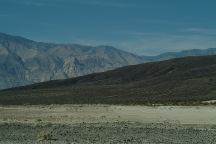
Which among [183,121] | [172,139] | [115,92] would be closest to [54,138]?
[172,139]

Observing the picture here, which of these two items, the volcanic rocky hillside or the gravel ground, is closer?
the gravel ground

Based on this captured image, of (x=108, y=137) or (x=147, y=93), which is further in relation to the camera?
(x=147, y=93)

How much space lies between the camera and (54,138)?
31047mm

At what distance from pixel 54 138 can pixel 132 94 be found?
314 feet

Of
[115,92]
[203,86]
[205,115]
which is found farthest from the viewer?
[115,92]

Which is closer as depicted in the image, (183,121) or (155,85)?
(183,121)

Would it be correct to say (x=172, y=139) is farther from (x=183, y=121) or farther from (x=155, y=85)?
(x=155, y=85)

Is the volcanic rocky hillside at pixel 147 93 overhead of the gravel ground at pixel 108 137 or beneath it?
overhead

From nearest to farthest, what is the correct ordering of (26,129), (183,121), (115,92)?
(26,129)
(183,121)
(115,92)

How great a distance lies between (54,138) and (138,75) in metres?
167

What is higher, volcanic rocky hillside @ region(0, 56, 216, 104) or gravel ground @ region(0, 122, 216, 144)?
volcanic rocky hillside @ region(0, 56, 216, 104)

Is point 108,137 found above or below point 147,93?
below

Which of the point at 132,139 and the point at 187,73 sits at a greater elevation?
A: the point at 187,73

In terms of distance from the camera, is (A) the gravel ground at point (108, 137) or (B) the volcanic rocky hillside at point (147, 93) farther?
(B) the volcanic rocky hillside at point (147, 93)
